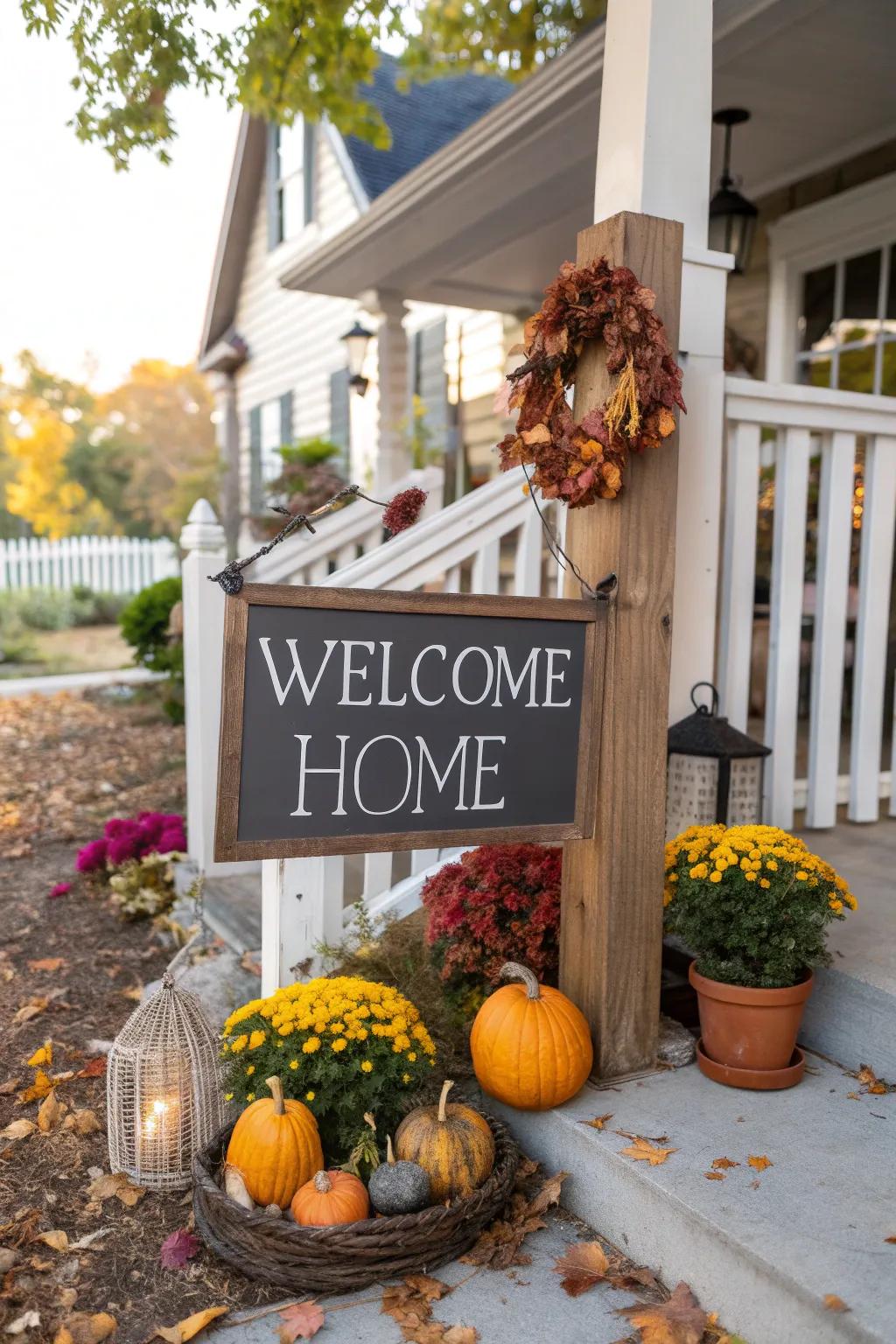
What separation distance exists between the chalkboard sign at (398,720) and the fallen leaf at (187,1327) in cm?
A: 75

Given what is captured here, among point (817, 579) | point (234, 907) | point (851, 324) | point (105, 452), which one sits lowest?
point (234, 907)

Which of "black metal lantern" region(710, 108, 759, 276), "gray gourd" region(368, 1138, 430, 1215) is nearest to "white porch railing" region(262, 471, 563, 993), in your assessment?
"gray gourd" region(368, 1138, 430, 1215)

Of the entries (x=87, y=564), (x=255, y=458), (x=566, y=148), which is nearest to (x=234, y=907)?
(x=566, y=148)

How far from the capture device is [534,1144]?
2.14 m

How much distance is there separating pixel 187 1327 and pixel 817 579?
2436mm

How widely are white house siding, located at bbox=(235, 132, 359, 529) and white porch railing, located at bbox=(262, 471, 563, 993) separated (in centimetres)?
749

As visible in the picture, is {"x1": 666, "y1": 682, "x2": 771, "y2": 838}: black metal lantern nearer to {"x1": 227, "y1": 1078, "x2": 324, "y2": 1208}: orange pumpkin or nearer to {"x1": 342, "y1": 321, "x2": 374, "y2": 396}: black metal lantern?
{"x1": 227, "y1": 1078, "x2": 324, "y2": 1208}: orange pumpkin

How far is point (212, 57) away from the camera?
4.72m

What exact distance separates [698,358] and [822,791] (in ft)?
4.54

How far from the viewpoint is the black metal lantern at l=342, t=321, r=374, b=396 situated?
8.08 metres

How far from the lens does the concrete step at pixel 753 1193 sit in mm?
1541

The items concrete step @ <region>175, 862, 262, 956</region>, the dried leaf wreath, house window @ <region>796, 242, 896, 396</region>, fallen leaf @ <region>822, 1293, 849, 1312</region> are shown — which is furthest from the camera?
house window @ <region>796, 242, 896, 396</region>

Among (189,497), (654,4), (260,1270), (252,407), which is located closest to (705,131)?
(654,4)

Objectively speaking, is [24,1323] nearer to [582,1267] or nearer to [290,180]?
[582,1267]
